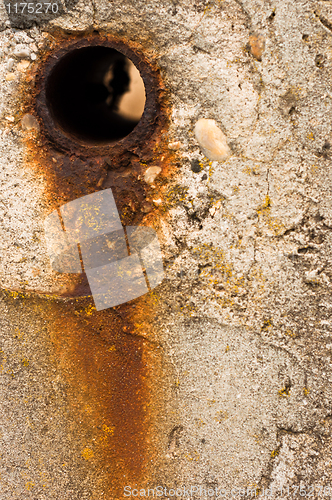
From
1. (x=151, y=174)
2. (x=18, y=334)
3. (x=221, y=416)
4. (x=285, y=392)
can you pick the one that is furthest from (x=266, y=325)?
(x=18, y=334)

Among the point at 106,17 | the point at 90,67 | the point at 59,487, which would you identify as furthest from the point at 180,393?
the point at 90,67

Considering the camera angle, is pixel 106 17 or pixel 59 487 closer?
pixel 106 17

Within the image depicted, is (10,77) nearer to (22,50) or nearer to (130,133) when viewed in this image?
(22,50)

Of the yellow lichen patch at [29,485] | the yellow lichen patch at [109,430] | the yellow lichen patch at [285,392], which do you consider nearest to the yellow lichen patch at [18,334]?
the yellow lichen patch at [109,430]

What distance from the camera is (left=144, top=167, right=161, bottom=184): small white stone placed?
1.22 metres

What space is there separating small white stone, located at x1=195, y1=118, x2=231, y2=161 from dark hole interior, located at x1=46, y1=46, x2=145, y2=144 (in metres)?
0.50

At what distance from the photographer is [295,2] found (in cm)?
112

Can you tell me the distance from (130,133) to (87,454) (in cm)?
140

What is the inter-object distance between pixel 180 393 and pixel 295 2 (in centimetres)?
165

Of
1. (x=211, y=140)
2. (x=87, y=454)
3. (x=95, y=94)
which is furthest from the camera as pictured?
(x=95, y=94)

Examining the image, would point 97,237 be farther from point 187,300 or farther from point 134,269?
point 187,300

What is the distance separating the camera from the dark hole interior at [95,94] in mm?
1282

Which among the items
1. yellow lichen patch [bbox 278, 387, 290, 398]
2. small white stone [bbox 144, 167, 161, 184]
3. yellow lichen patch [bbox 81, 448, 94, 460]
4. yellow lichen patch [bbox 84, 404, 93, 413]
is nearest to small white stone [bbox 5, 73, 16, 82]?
small white stone [bbox 144, 167, 161, 184]

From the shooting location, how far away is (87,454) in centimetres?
129
